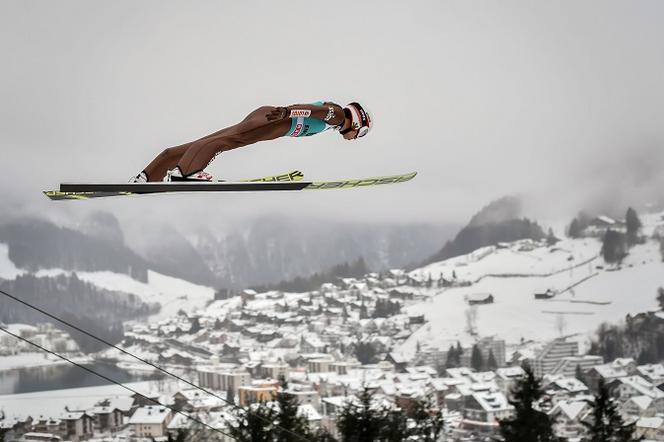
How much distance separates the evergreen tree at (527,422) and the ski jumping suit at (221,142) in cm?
3091

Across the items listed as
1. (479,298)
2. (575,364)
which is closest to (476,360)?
(575,364)

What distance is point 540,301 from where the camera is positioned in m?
161

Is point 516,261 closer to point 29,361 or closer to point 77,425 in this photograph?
point 29,361

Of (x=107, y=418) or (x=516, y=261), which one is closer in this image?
(x=107, y=418)

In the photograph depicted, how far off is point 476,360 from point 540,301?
28728 mm

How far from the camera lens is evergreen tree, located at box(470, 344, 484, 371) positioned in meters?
134

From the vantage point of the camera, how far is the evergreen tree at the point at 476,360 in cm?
13409

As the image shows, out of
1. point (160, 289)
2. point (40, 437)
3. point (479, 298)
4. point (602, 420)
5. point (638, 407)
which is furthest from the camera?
point (160, 289)

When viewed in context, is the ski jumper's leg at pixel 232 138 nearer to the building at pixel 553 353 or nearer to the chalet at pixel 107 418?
the chalet at pixel 107 418

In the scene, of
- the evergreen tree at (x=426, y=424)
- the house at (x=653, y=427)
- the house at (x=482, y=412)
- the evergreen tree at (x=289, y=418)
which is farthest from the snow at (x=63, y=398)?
the evergreen tree at (x=289, y=418)

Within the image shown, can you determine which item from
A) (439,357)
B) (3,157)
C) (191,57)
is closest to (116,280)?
(3,157)

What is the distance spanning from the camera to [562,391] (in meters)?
106

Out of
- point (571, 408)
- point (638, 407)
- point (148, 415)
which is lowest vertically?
point (638, 407)

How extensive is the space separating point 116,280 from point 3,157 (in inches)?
1498
